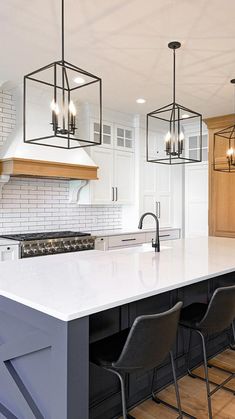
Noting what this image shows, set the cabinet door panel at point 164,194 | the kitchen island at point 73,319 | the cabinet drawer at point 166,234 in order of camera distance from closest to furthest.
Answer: the kitchen island at point 73,319, the cabinet drawer at point 166,234, the cabinet door panel at point 164,194

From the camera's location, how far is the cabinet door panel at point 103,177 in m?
5.28

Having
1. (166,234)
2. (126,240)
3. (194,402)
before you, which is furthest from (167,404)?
(166,234)

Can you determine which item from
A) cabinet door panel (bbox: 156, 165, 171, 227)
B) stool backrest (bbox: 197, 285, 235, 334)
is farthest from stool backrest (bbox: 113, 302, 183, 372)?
cabinet door panel (bbox: 156, 165, 171, 227)

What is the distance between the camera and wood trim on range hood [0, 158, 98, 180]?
4.08 meters

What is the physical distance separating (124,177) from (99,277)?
12.6 ft

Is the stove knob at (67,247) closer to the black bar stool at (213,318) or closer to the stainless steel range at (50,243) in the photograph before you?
the stainless steel range at (50,243)

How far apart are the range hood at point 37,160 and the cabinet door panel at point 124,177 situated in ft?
2.49

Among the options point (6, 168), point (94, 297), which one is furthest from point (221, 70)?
point (94, 297)

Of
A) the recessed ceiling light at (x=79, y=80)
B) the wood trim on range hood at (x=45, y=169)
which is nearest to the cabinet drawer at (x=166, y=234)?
the wood trim on range hood at (x=45, y=169)

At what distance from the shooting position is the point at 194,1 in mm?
2465

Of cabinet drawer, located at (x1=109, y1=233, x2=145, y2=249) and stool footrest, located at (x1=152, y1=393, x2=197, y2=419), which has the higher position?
cabinet drawer, located at (x1=109, y1=233, x2=145, y2=249)

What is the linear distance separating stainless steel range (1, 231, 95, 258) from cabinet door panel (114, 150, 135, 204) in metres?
1.20

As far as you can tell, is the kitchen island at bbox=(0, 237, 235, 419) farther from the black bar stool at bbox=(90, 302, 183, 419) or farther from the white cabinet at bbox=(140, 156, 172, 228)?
the white cabinet at bbox=(140, 156, 172, 228)

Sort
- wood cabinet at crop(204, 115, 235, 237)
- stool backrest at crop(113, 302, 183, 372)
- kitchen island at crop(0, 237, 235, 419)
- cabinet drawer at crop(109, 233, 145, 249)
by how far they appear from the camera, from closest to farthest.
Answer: kitchen island at crop(0, 237, 235, 419) → stool backrest at crop(113, 302, 183, 372) → cabinet drawer at crop(109, 233, 145, 249) → wood cabinet at crop(204, 115, 235, 237)
